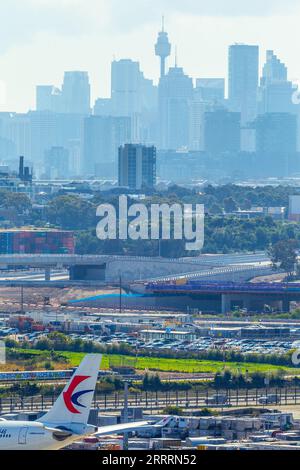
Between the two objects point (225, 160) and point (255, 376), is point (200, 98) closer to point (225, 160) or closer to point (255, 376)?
point (225, 160)

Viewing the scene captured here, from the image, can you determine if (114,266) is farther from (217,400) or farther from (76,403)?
(76,403)

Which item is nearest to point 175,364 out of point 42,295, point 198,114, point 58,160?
point 42,295

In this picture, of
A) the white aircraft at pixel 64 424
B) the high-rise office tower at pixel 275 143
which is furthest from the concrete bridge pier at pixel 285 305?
the high-rise office tower at pixel 275 143

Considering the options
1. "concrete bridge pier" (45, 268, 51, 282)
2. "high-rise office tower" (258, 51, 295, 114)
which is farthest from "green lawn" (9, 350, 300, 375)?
"high-rise office tower" (258, 51, 295, 114)

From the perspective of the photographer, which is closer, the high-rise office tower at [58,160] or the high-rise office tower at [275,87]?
the high-rise office tower at [58,160]

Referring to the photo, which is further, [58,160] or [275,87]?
[275,87]

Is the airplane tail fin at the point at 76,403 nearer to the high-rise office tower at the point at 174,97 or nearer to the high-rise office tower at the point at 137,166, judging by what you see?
the high-rise office tower at the point at 137,166
